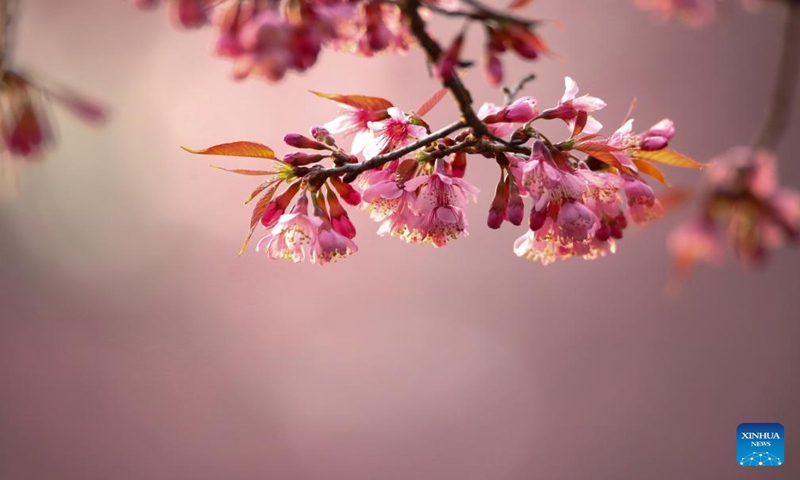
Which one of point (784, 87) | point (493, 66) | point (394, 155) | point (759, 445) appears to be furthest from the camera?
point (759, 445)

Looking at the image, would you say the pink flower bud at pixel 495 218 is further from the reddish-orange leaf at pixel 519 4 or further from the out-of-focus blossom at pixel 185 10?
the out-of-focus blossom at pixel 185 10

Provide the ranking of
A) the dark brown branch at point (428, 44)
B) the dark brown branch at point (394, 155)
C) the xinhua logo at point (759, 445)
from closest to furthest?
the dark brown branch at point (428, 44), the dark brown branch at point (394, 155), the xinhua logo at point (759, 445)

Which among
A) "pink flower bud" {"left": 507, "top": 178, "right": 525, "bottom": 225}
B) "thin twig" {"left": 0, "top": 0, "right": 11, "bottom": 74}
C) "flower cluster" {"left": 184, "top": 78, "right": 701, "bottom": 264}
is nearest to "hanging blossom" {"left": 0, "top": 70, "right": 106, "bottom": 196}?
"thin twig" {"left": 0, "top": 0, "right": 11, "bottom": 74}

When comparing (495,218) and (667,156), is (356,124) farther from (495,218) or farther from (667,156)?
(667,156)

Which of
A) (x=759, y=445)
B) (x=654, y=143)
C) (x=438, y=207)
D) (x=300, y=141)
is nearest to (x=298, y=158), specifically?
(x=300, y=141)

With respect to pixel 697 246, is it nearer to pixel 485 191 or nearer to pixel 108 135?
pixel 485 191

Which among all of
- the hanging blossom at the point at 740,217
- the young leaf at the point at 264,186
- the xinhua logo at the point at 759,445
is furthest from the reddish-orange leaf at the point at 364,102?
the xinhua logo at the point at 759,445

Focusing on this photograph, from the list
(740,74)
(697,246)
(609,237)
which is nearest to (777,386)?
(740,74)
